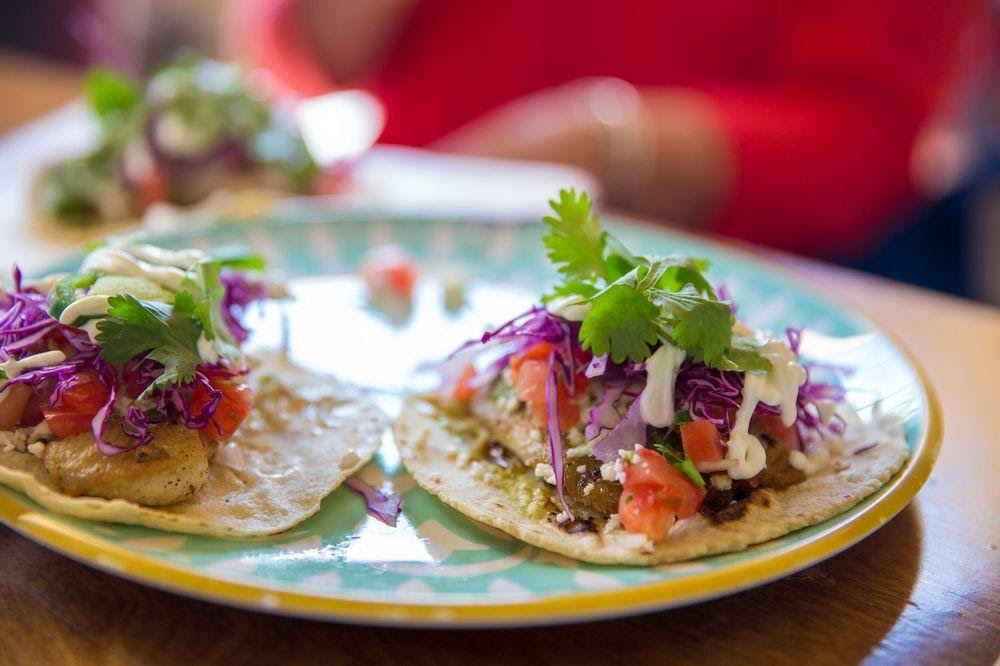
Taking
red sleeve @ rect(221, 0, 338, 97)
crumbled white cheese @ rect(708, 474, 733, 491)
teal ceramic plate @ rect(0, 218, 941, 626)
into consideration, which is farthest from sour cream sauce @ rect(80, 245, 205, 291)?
red sleeve @ rect(221, 0, 338, 97)

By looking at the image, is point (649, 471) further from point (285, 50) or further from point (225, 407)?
point (285, 50)

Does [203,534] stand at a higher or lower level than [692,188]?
lower

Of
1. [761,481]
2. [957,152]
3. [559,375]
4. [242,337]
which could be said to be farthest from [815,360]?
[957,152]

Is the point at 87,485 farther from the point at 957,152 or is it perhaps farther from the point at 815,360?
the point at 957,152

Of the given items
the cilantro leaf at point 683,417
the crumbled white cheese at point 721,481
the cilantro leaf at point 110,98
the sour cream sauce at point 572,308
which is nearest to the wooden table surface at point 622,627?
the crumbled white cheese at point 721,481

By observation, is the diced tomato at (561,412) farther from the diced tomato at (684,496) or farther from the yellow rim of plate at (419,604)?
the yellow rim of plate at (419,604)

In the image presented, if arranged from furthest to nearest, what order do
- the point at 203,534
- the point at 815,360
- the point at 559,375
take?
the point at 815,360, the point at 559,375, the point at 203,534

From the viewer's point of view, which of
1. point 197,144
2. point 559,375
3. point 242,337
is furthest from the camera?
point 197,144
